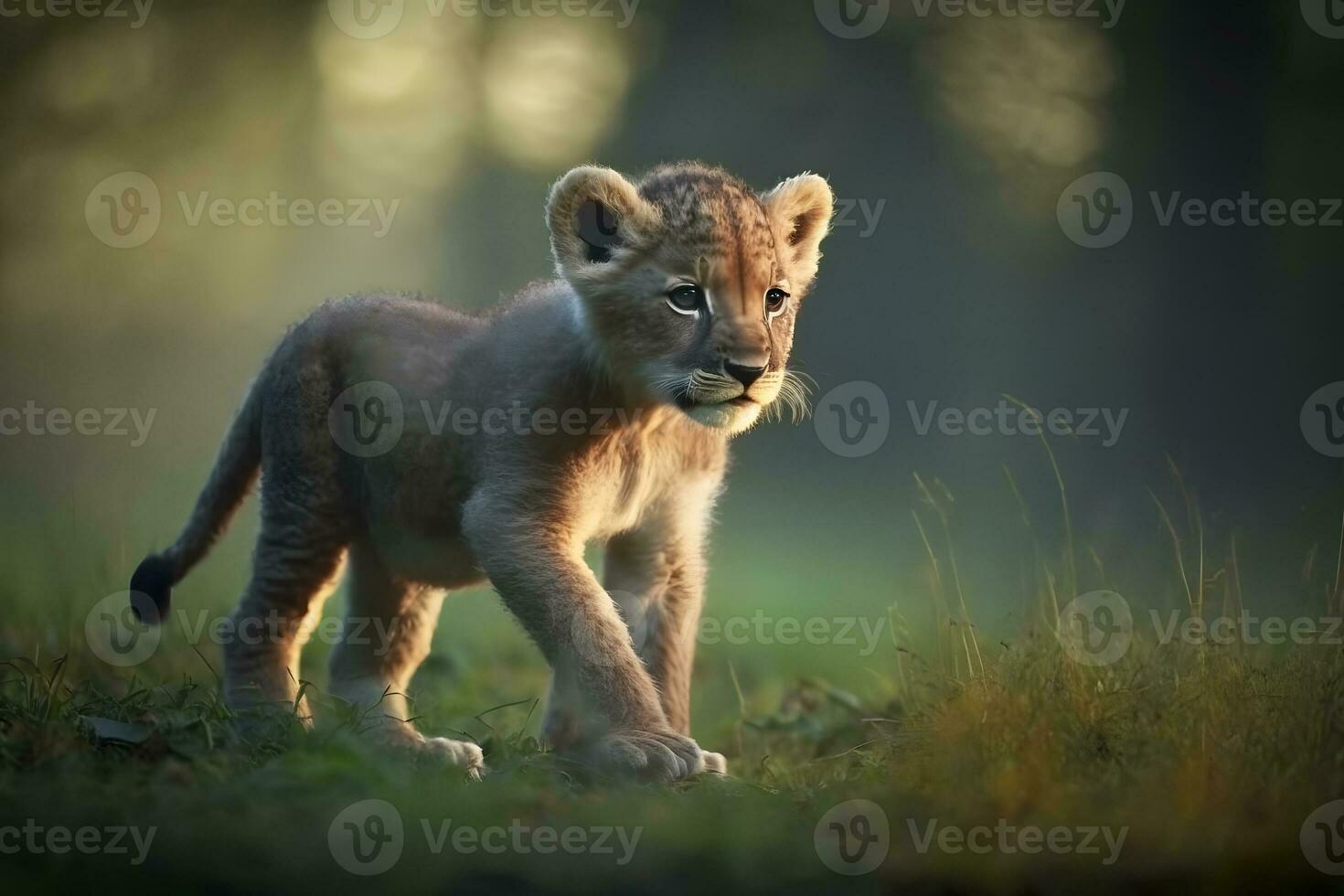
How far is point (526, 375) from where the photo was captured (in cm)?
516

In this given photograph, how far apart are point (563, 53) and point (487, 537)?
478 inches

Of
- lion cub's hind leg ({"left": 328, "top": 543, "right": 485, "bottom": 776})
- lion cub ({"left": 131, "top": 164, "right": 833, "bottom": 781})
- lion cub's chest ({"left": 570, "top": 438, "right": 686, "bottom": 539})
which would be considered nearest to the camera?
lion cub ({"left": 131, "top": 164, "right": 833, "bottom": 781})

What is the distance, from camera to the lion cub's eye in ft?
16.0

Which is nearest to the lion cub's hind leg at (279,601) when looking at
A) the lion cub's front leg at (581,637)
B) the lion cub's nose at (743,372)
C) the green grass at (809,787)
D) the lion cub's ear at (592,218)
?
the green grass at (809,787)

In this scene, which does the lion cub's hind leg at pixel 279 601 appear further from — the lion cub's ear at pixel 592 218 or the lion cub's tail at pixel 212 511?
the lion cub's ear at pixel 592 218

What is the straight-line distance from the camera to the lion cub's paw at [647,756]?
4.45 meters

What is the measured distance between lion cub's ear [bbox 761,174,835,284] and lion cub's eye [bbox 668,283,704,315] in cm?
54

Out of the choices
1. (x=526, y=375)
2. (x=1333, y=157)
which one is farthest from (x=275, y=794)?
(x=1333, y=157)

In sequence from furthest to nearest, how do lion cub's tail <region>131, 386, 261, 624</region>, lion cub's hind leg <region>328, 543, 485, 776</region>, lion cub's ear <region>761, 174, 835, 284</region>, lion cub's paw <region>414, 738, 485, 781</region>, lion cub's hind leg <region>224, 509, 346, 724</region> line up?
lion cub's hind leg <region>328, 543, 485, 776</region> → lion cub's tail <region>131, 386, 261, 624</region> → lion cub's hind leg <region>224, 509, 346, 724</region> → lion cub's ear <region>761, 174, 835, 284</region> → lion cub's paw <region>414, 738, 485, 781</region>

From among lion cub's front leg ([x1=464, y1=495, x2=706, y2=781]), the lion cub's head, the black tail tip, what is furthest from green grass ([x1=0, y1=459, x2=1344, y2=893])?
the lion cub's head

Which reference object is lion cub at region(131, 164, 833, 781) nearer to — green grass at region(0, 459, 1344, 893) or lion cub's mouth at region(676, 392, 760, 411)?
lion cub's mouth at region(676, 392, 760, 411)

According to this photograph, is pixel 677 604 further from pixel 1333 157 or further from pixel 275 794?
pixel 1333 157

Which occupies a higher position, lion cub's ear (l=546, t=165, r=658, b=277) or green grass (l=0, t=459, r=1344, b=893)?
lion cub's ear (l=546, t=165, r=658, b=277)

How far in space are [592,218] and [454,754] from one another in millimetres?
2137
